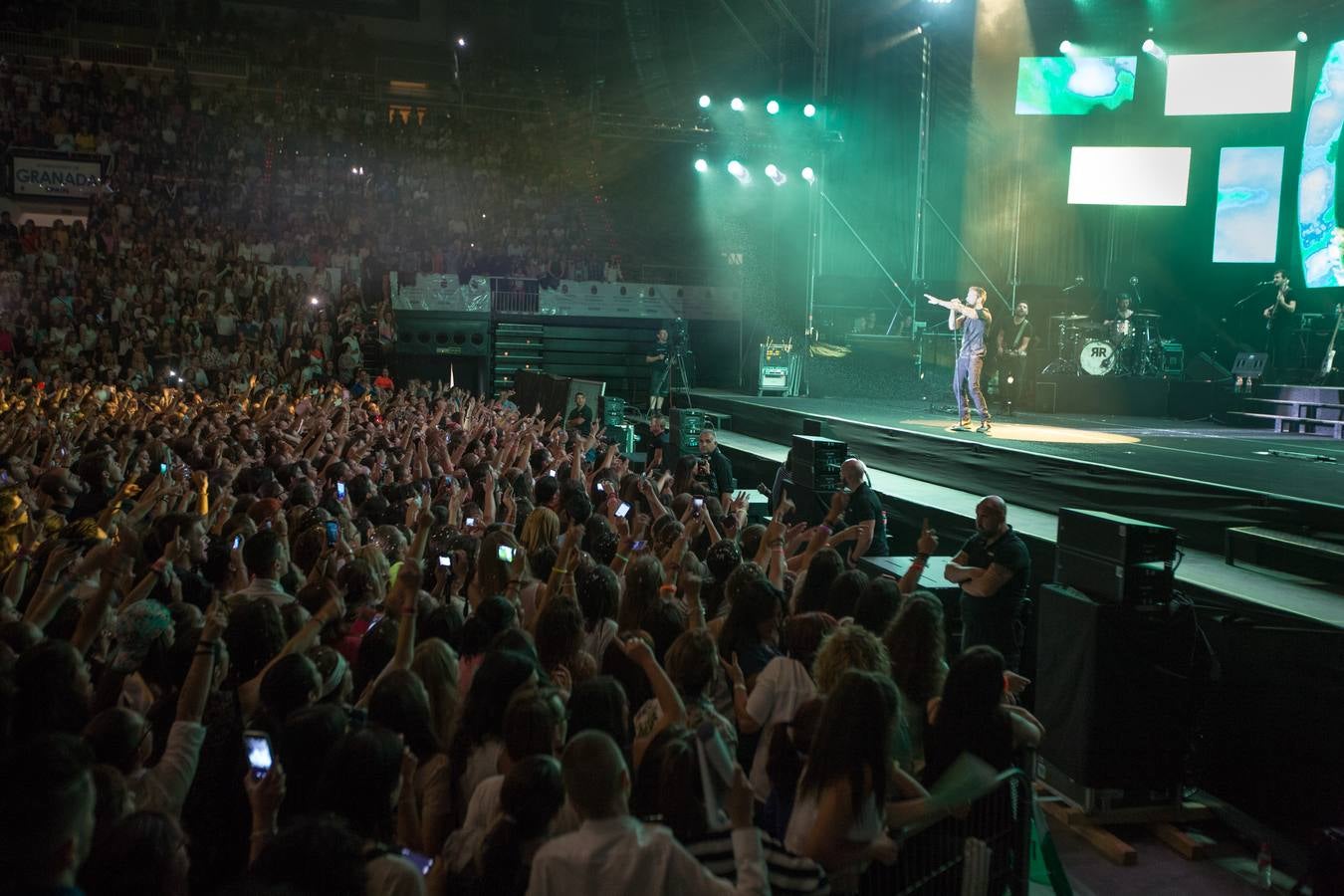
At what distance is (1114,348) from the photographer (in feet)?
53.6

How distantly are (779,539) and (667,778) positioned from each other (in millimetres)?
2509

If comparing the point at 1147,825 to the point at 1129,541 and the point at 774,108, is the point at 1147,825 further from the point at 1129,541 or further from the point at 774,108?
the point at 774,108

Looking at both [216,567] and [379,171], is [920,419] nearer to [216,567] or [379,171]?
[216,567]

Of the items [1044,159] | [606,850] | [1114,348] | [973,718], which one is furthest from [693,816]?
[1044,159]

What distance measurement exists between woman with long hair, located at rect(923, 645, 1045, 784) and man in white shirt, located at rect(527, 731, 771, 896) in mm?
1143

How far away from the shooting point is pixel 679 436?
1227 centimetres

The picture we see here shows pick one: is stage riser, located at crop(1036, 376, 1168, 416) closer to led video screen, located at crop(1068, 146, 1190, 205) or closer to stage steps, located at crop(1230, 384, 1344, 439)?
stage steps, located at crop(1230, 384, 1344, 439)

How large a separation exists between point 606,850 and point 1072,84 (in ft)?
61.5

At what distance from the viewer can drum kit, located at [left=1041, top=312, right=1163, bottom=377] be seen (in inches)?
642

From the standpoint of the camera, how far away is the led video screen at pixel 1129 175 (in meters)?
17.3

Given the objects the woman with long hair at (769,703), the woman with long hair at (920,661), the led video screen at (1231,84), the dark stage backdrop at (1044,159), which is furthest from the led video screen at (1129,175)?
the woman with long hair at (769,703)

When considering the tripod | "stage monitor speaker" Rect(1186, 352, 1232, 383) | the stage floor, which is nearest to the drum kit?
"stage monitor speaker" Rect(1186, 352, 1232, 383)

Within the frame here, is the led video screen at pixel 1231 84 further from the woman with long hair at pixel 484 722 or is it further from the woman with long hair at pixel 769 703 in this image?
the woman with long hair at pixel 484 722

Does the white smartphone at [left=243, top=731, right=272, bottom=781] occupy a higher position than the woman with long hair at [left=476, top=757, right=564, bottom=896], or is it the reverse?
the white smartphone at [left=243, top=731, right=272, bottom=781]
